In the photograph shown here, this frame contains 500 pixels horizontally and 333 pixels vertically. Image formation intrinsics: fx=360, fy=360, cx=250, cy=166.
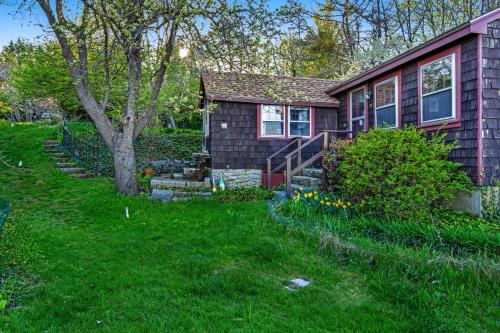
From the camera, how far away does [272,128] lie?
38.5ft

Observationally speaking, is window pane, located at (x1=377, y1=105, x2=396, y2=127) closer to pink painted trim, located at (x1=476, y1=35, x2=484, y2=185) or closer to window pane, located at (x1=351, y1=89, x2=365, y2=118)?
window pane, located at (x1=351, y1=89, x2=365, y2=118)

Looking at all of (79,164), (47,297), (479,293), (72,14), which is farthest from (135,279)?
(79,164)

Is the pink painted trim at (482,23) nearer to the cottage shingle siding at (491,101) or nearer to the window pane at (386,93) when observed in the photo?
the cottage shingle siding at (491,101)

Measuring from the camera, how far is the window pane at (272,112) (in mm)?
11617

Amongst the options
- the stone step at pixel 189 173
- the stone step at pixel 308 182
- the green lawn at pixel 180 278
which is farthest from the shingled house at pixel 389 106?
the green lawn at pixel 180 278

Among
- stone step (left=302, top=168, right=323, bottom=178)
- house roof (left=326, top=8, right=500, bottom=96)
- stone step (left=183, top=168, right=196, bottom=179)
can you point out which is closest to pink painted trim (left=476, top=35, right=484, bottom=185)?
house roof (left=326, top=8, right=500, bottom=96)

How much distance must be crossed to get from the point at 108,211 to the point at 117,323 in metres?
4.79

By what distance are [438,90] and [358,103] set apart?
352cm

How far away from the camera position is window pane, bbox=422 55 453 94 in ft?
23.3

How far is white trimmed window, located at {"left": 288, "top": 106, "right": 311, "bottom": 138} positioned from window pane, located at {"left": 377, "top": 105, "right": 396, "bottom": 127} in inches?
110

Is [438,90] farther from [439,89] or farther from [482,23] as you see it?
[482,23]

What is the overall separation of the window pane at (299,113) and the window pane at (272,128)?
500 mm

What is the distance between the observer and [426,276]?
373 cm

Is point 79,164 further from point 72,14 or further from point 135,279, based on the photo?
point 135,279
